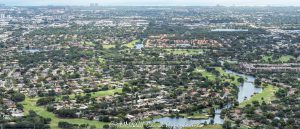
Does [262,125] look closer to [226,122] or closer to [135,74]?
[226,122]

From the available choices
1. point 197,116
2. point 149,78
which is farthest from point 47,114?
point 149,78

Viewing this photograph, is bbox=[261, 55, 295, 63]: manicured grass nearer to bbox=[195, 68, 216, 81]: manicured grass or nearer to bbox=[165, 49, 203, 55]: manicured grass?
bbox=[165, 49, 203, 55]: manicured grass

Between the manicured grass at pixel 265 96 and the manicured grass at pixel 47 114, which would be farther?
the manicured grass at pixel 265 96

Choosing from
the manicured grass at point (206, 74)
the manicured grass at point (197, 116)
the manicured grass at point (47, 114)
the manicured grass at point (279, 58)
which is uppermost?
the manicured grass at point (279, 58)

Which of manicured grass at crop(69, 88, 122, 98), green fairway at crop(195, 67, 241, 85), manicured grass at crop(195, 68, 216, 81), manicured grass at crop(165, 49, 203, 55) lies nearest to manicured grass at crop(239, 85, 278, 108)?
green fairway at crop(195, 67, 241, 85)

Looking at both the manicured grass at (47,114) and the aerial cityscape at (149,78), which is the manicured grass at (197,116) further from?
the manicured grass at (47,114)

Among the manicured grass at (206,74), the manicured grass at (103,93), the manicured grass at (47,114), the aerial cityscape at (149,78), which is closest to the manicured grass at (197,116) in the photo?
the aerial cityscape at (149,78)
